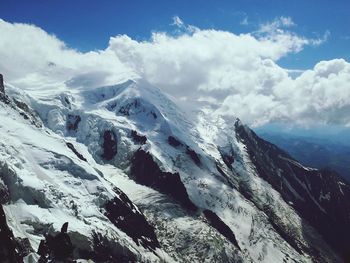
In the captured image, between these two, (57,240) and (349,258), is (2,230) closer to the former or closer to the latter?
(57,240)

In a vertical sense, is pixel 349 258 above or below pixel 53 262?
above

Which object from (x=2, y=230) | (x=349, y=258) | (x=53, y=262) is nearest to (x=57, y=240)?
(x=53, y=262)

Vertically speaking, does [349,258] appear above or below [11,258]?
above

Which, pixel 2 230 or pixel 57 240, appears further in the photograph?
pixel 57 240

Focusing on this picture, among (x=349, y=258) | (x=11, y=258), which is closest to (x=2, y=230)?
(x=11, y=258)

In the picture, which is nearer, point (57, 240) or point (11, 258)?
point (11, 258)

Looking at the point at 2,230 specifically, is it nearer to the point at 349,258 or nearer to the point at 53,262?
the point at 53,262

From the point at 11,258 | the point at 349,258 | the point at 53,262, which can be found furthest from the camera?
the point at 53,262

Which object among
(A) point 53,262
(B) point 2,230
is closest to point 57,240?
(A) point 53,262

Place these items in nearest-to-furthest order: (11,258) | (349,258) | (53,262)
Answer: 1. (349,258)
2. (11,258)
3. (53,262)
